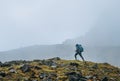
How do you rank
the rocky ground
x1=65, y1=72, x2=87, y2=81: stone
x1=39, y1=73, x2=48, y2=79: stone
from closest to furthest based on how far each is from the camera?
x1=65, y1=72, x2=87, y2=81: stone → the rocky ground → x1=39, y1=73, x2=48, y2=79: stone

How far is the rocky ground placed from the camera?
51.3m

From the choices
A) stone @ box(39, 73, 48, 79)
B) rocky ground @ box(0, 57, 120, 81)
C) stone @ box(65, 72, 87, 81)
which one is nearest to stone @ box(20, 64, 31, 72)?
rocky ground @ box(0, 57, 120, 81)

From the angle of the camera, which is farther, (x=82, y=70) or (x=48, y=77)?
(x=82, y=70)

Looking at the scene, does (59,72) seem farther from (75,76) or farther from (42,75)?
(75,76)

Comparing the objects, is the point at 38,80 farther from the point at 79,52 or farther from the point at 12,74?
the point at 79,52

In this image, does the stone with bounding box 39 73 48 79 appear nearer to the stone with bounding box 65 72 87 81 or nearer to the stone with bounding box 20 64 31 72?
the stone with bounding box 20 64 31 72

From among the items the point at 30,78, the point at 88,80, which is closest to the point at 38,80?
the point at 30,78

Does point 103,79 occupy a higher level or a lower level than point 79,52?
lower

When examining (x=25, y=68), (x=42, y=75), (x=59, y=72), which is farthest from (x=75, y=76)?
(x=25, y=68)

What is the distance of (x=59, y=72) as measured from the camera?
5428 cm

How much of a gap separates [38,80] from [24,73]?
137 inches

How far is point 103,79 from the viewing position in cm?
5162

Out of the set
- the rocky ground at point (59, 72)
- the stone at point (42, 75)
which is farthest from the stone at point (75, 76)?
the stone at point (42, 75)

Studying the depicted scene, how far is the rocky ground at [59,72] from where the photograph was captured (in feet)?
168
